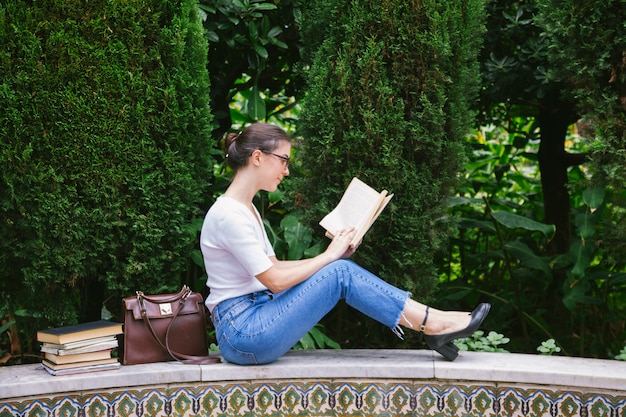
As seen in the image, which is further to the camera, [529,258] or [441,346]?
[529,258]

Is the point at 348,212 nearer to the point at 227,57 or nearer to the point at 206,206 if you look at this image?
the point at 206,206

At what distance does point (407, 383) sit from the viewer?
348 centimetres

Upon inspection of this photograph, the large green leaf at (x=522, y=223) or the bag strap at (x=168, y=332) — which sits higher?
the large green leaf at (x=522, y=223)

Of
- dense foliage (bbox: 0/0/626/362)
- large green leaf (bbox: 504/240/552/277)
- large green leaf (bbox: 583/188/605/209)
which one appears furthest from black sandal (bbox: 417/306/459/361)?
large green leaf (bbox: 504/240/552/277)

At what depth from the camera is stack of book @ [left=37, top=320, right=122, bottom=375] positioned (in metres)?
3.34

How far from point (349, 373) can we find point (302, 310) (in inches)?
14.7

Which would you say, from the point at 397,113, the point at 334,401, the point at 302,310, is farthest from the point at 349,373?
the point at 397,113

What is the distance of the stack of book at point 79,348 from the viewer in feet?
11.0

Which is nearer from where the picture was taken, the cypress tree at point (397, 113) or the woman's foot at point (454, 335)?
the woman's foot at point (454, 335)

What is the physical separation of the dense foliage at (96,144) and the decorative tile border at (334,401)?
2.22 feet

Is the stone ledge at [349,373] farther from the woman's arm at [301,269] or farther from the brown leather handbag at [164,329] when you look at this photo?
the woman's arm at [301,269]

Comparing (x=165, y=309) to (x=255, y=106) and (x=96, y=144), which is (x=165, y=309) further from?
(x=255, y=106)

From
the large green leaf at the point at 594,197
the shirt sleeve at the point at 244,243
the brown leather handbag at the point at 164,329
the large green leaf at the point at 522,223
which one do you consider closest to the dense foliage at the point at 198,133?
the large green leaf at the point at 594,197

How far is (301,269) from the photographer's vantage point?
338 cm
